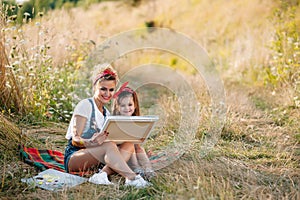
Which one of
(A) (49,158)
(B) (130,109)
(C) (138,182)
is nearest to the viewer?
(C) (138,182)

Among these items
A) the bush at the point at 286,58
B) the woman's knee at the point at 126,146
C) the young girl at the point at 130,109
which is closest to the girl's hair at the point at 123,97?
the young girl at the point at 130,109

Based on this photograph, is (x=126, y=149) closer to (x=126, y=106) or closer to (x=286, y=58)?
(x=126, y=106)

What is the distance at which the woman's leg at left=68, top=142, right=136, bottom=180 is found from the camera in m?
3.38

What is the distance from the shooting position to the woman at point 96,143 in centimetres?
338

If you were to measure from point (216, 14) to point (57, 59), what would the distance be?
781 cm

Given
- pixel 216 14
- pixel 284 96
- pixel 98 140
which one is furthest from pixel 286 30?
pixel 216 14

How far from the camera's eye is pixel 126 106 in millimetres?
3643

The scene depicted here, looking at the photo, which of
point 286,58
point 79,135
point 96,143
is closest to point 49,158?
point 79,135

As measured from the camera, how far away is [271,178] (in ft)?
11.5

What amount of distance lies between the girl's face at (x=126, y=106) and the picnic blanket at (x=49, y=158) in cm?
47

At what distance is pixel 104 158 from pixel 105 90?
532 mm

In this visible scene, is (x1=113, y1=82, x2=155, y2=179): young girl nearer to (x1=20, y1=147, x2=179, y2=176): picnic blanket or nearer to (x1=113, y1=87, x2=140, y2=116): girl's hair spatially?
(x1=113, y1=87, x2=140, y2=116): girl's hair

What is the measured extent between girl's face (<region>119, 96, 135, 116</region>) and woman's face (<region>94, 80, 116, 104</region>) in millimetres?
108

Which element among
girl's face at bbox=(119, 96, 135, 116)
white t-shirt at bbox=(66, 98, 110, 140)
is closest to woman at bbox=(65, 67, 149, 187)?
white t-shirt at bbox=(66, 98, 110, 140)
